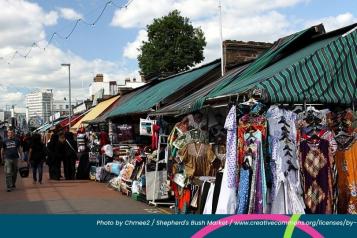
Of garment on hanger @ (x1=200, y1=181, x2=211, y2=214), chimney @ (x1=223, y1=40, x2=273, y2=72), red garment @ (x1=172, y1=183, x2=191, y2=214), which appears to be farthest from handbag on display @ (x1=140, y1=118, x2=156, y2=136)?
garment on hanger @ (x1=200, y1=181, x2=211, y2=214)

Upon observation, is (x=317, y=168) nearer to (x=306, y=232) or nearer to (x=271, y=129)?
(x=271, y=129)

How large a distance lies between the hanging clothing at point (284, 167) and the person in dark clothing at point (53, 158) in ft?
39.0

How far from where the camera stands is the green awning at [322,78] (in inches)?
279

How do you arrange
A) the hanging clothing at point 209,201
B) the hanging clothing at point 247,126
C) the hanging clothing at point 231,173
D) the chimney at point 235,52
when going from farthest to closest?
the chimney at point 235,52
the hanging clothing at point 209,201
the hanging clothing at point 231,173
the hanging clothing at point 247,126

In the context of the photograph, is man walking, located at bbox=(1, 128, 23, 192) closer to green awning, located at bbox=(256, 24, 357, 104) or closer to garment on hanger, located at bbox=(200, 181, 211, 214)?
garment on hanger, located at bbox=(200, 181, 211, 214)

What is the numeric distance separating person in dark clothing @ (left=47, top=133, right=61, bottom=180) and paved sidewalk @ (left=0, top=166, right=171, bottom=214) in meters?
1.35

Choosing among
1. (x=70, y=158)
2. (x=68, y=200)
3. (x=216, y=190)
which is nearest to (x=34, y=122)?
(x=70, y=158)

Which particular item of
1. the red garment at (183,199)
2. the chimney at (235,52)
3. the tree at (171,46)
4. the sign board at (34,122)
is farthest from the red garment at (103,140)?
the sign board at (34,122)

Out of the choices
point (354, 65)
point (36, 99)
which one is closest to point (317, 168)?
point (354, 65)

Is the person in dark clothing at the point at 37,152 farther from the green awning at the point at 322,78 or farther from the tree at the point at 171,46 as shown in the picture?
the tree at the point at 171,46

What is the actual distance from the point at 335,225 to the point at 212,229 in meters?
1.04

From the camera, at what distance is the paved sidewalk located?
10359 millimetres

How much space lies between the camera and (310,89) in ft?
23.8

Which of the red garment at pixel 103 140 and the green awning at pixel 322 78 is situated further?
the red garment at pixel 103 140
